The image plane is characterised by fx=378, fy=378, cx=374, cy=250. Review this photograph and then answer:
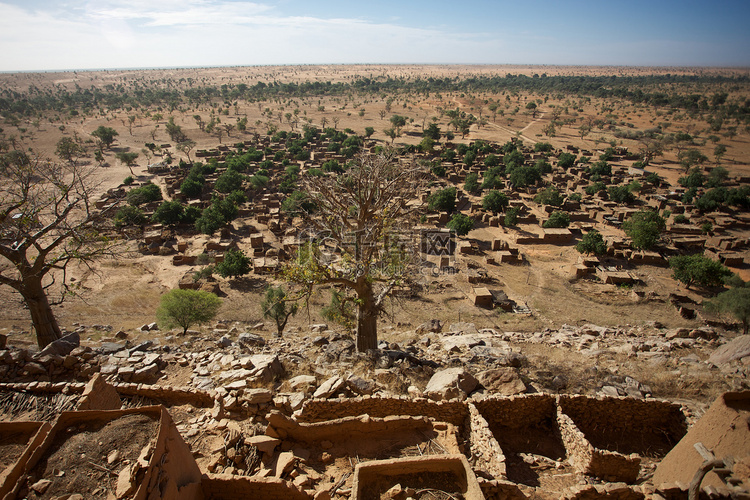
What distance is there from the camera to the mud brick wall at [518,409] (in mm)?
8805

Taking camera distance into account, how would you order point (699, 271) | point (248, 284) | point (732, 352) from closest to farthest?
point (732, 352) < point (699, 271) < point (248, 284)

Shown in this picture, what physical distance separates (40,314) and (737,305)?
84.8 ft

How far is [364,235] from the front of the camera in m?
11.0

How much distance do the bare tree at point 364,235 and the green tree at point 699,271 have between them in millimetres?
20440

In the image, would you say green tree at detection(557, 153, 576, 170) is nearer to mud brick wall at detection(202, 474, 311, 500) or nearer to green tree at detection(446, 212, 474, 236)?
green tree at detection(446, 212, 474, 236)

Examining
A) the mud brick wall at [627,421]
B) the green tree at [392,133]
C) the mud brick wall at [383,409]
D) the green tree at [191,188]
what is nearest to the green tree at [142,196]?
the green tree at [191,188]

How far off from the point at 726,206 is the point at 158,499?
48.9 meters

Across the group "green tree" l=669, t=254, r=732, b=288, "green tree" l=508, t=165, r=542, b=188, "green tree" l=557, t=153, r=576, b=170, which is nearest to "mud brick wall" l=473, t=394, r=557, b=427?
"green tree" l=669, t=254, r=732, b=288

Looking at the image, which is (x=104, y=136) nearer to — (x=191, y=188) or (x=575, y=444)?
(x=191, y=188)

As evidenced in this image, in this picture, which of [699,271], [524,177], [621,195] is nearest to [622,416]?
[699,271]

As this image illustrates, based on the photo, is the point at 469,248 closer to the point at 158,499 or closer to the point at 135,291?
the point at 135,291

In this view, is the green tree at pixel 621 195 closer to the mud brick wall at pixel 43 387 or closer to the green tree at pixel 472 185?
the green tree at pixel 472 185

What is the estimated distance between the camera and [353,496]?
5668 mm

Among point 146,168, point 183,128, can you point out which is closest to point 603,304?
point 146,168
